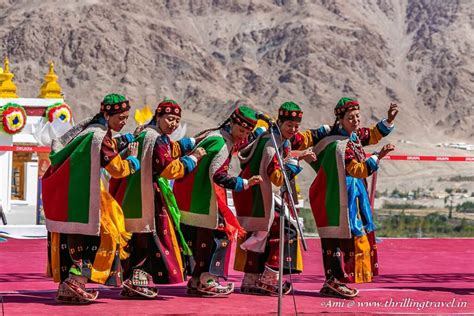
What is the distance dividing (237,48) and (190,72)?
300 inches

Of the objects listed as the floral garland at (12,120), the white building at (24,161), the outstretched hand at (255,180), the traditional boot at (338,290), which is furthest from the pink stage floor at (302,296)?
the white building at (24,161)

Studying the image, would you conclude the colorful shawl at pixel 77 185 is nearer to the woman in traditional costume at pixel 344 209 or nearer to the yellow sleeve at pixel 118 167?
the yellow sleeve at pixel 118 167

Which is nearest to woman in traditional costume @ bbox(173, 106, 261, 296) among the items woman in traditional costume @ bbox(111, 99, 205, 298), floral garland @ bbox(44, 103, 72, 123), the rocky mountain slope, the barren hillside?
woman in traditional costume @ bbox(111, 99, 205, 298)

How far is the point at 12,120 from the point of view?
23594 millimetres

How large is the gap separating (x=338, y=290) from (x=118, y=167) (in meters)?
2.14

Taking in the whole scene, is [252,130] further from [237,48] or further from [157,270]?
[237,48]

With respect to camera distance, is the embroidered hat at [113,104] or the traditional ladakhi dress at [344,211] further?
the traditional ladakhi dress at [344,211]

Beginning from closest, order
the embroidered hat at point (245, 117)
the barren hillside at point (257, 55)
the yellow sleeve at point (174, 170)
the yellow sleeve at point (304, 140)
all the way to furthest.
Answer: the yellow sleeve at point (174, 170) → the embroidered hat at point (245, 117) → the yellow sleeve at point (304, 140) → the barren hillside at point (257, 55)

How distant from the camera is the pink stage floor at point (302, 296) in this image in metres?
8.17

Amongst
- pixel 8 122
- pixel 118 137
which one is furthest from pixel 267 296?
pixel 8 122

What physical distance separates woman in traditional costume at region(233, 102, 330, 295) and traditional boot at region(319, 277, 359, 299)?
0.28 metres

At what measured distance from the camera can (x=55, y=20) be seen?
7950cm

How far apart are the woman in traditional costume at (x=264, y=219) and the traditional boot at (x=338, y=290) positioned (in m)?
0.28

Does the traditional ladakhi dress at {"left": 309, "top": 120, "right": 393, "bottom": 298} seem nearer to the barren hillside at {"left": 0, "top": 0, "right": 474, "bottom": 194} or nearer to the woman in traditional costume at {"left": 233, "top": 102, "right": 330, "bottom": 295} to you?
the woman in traditional costume at {"left": 233, "top": 102, "right": 330, "bottom": 295}
